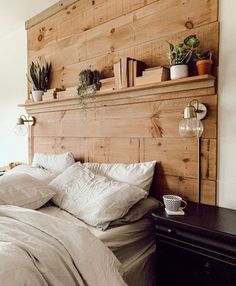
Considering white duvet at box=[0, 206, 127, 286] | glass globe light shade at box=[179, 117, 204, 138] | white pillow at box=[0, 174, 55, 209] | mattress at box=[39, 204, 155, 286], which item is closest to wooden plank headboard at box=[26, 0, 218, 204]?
glass globe light shade at box=[179, 117, 204, 138]

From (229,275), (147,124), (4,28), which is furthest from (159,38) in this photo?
(4,28)

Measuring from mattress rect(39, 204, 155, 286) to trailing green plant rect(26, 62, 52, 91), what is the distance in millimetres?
1608

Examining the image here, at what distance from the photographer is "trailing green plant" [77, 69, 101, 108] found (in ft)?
7.47

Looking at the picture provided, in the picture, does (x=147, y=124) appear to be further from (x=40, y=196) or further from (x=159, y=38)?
(x=40, y=196)

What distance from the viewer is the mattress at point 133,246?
150 cm

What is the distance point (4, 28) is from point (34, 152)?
165 cm

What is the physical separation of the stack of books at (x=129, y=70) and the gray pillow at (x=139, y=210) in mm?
908

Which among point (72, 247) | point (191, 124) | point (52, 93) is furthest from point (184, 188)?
point (52, 93)

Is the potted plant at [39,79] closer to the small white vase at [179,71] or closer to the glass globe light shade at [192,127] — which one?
the small white vase at [179,71]

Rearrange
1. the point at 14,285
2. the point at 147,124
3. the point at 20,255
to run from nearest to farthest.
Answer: the point at 14,285 → the point at 20,255 → the point at 147,124

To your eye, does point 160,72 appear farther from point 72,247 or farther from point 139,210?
point 72,247

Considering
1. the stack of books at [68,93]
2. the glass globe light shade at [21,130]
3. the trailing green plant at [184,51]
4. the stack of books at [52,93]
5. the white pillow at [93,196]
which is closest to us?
the white pillow at [93,196]

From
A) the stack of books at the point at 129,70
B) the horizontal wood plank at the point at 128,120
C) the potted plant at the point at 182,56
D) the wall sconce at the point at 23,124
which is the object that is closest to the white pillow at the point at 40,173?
the horizontal wood plank at the point at 128,120

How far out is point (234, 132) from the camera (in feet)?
5.41
